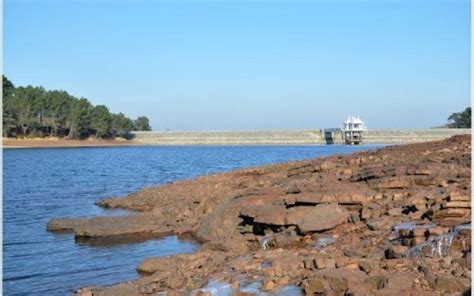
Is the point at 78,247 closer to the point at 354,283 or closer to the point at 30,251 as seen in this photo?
the point at 30,251

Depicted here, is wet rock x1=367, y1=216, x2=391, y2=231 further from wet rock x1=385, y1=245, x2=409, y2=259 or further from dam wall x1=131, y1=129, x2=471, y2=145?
dam wall x1=131, y1=129, x2=471, y2=145

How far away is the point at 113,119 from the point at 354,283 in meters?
138

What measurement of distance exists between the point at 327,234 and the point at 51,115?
390 feet

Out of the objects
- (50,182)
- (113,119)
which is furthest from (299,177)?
(113,119)

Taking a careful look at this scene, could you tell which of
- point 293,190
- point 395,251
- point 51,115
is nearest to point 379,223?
point 395,251

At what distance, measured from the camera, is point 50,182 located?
41938 millimetres

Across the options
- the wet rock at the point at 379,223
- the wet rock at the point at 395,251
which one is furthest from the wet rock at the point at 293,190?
the wet rock at the point at 395,251

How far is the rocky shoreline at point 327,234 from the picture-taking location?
34.3ft

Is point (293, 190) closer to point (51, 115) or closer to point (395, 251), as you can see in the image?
point (395, 251)

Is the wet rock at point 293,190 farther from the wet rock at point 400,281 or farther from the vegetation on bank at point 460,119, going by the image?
the vegetation on bank at point 460,119

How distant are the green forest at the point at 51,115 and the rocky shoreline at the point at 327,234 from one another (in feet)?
331

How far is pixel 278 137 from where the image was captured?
146250 mm

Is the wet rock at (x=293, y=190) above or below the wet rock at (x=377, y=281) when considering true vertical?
above

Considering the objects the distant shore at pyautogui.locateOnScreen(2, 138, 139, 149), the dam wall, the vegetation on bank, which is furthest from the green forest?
the vegetation on bank
